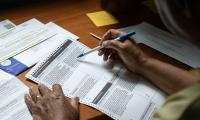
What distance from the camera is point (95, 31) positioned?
1.16 meters

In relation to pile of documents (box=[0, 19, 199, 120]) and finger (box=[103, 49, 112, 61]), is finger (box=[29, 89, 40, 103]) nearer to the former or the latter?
pile of documents (box=[0, 19, 199, 120])

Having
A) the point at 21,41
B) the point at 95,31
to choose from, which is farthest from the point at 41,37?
the point at 95,31

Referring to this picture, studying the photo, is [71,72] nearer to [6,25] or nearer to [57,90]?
[57,90]

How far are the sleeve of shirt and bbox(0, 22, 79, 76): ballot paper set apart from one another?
524 mm

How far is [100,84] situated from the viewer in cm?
95

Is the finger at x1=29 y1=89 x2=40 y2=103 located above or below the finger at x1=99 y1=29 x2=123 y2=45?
below

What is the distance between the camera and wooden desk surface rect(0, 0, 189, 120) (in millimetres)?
1132

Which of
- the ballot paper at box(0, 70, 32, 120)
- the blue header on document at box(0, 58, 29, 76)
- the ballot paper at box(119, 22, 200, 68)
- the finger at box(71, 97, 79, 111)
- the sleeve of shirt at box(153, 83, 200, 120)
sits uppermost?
the sleeve of shirt at box(153, 83, 200, 120)

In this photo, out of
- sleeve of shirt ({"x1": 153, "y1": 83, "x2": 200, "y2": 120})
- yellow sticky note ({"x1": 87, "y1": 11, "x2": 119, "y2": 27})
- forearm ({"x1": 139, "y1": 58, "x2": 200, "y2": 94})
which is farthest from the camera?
yellow sticky note ({"x1": 87, "y1": 11, "x2": 119, "y2": 27})

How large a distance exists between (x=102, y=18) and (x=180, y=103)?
0.71m

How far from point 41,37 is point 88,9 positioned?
0.89 ft

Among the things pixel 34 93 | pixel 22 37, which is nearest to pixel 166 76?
pixel 34 93

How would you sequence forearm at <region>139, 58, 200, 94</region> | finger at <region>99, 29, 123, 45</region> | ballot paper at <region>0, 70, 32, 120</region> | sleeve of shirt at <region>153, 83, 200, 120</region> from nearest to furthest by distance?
1. sleeve of shirt at <region>153, 83, 200, 120</region>
2. ballot paper at <region>0, 70, 32, 120</region>
3. forearm at <region>139, 58, 200, 94</region>
4. finger at <region>99, 29, 123, 45</region>

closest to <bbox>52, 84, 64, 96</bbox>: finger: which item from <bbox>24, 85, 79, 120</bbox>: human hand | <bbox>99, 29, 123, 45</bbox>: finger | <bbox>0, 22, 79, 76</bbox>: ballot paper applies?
<bbox>24, 85, 79, 120</bbox>: human hand
